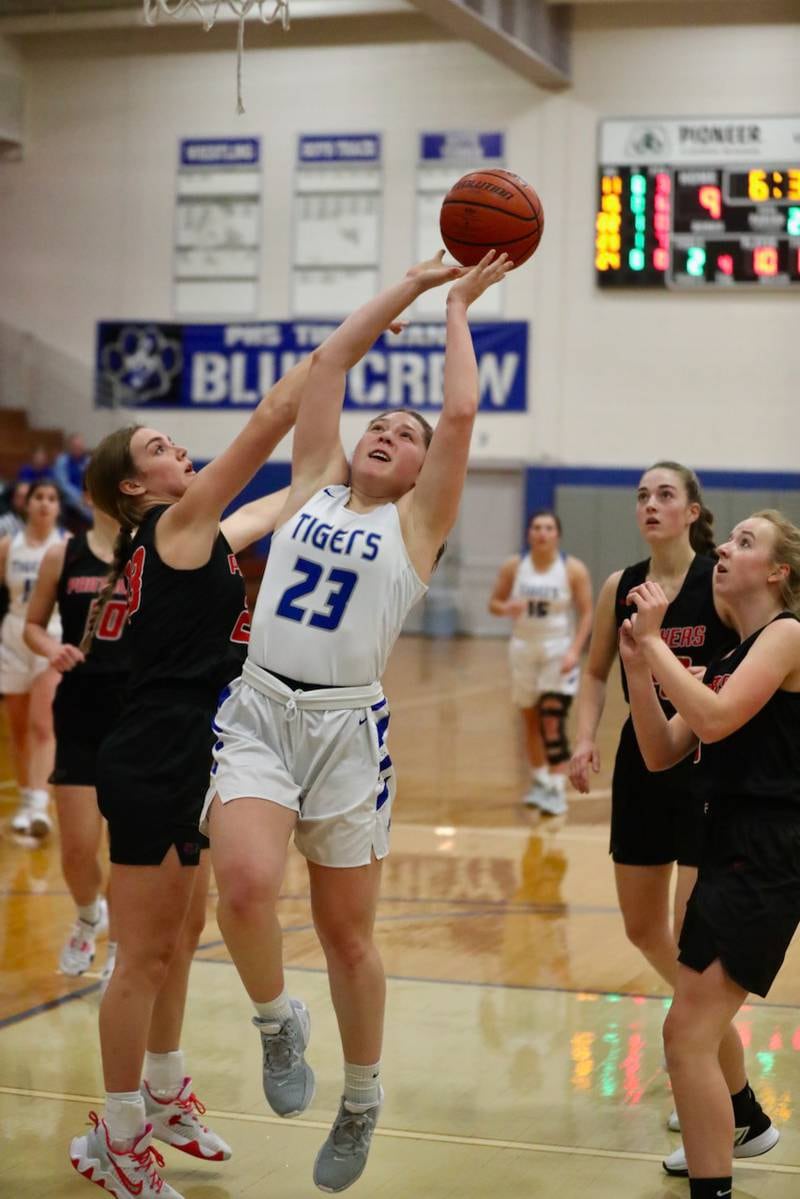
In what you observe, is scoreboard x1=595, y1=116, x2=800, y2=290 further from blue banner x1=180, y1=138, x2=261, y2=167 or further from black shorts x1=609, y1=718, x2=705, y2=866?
black shorts x1=609, y1=718, x2=705, y2=866

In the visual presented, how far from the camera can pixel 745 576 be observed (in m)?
3.46

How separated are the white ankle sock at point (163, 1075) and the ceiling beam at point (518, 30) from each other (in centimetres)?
1338

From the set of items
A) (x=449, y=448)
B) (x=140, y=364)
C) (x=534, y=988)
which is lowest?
(x=534, y=988)

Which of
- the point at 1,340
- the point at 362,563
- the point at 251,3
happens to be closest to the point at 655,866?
the point at 362,563

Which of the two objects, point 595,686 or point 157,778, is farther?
point 595,686

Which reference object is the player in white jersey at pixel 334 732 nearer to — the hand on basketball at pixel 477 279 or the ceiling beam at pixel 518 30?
the hand on basketball at pixel 477 279

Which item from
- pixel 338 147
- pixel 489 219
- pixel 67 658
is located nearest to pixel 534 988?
pixel 67 658

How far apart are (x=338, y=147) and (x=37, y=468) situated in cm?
602

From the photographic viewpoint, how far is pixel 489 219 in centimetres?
394

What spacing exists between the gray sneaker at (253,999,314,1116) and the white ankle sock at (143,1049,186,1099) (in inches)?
→ 22.1

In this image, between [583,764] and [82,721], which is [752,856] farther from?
[82,721]

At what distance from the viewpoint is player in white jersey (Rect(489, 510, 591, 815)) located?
929 centimetres

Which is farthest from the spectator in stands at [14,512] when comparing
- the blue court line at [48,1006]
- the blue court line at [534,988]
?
the blue court line at [534,988]

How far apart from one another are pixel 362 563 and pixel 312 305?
17.3 m
